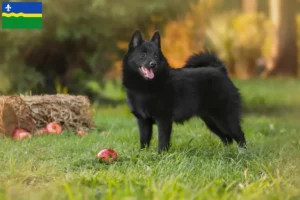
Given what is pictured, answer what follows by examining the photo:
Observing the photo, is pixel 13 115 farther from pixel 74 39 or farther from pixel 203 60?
pixel 74 39

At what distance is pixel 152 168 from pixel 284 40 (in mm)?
14112

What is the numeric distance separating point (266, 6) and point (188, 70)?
63.5 feet

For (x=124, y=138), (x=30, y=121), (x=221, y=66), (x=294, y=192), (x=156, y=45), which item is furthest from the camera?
(x=30, y=121)

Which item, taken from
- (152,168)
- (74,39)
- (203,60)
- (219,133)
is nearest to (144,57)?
(203,60)

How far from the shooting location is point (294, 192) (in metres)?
3.29

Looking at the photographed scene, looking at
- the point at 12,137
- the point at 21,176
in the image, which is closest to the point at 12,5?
the point at 12,137

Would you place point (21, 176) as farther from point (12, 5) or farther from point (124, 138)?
point (12, 5)

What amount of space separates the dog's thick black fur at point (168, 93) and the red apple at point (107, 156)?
61 centimetres

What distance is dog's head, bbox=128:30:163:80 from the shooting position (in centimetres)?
479

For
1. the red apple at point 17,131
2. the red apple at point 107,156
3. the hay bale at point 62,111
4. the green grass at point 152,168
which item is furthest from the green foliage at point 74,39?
the red apple at point 107,156

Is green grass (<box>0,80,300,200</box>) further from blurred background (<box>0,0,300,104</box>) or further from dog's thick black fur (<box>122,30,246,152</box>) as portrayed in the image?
blurred background (<box>0,0,300,104</box>)

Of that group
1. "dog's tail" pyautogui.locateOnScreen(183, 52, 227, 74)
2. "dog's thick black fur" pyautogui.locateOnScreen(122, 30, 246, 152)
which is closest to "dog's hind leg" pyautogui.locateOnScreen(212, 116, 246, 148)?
"dog's thick black fur" pyautogui.locateOnScreen(122, 30, 246, 152)

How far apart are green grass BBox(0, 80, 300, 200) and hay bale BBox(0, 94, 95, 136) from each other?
34cm

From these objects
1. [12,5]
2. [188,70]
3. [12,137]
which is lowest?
[12,137]
